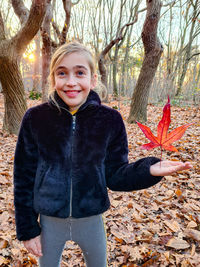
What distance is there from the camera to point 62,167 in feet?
3.72

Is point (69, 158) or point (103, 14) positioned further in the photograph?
point (103, 14)

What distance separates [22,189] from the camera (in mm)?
1142

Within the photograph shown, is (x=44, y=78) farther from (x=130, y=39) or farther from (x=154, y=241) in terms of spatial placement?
(x=130, y=39)

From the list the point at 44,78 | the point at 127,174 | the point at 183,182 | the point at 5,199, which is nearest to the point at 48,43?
the point at 44,78

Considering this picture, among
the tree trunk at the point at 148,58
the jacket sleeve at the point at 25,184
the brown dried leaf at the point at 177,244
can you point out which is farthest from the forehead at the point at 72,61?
the tree trunk at the point at 148,58

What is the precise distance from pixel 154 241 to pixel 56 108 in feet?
6.60

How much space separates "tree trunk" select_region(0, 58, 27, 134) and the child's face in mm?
4080

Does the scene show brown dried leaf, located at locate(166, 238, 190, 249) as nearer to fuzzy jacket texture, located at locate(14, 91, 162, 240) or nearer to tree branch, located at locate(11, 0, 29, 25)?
fuzzy jacket texture, located at locate(14, 91, 162, 240)

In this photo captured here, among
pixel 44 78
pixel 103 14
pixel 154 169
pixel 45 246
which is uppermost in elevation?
pixel 103 14

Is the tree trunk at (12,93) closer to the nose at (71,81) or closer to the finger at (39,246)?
the nose at (71,81)

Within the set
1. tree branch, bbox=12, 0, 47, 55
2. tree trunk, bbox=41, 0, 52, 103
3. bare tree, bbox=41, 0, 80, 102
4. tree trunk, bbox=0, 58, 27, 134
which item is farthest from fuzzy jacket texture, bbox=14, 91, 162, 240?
tree trunk, bbox=41, 0, 52, 103

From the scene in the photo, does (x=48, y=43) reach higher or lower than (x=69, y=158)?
higher

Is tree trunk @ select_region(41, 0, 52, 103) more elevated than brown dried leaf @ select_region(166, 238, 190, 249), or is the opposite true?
tree trunk @ select_region(41, 0, 52, 103)

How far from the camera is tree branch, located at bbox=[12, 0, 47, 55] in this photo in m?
3.95
